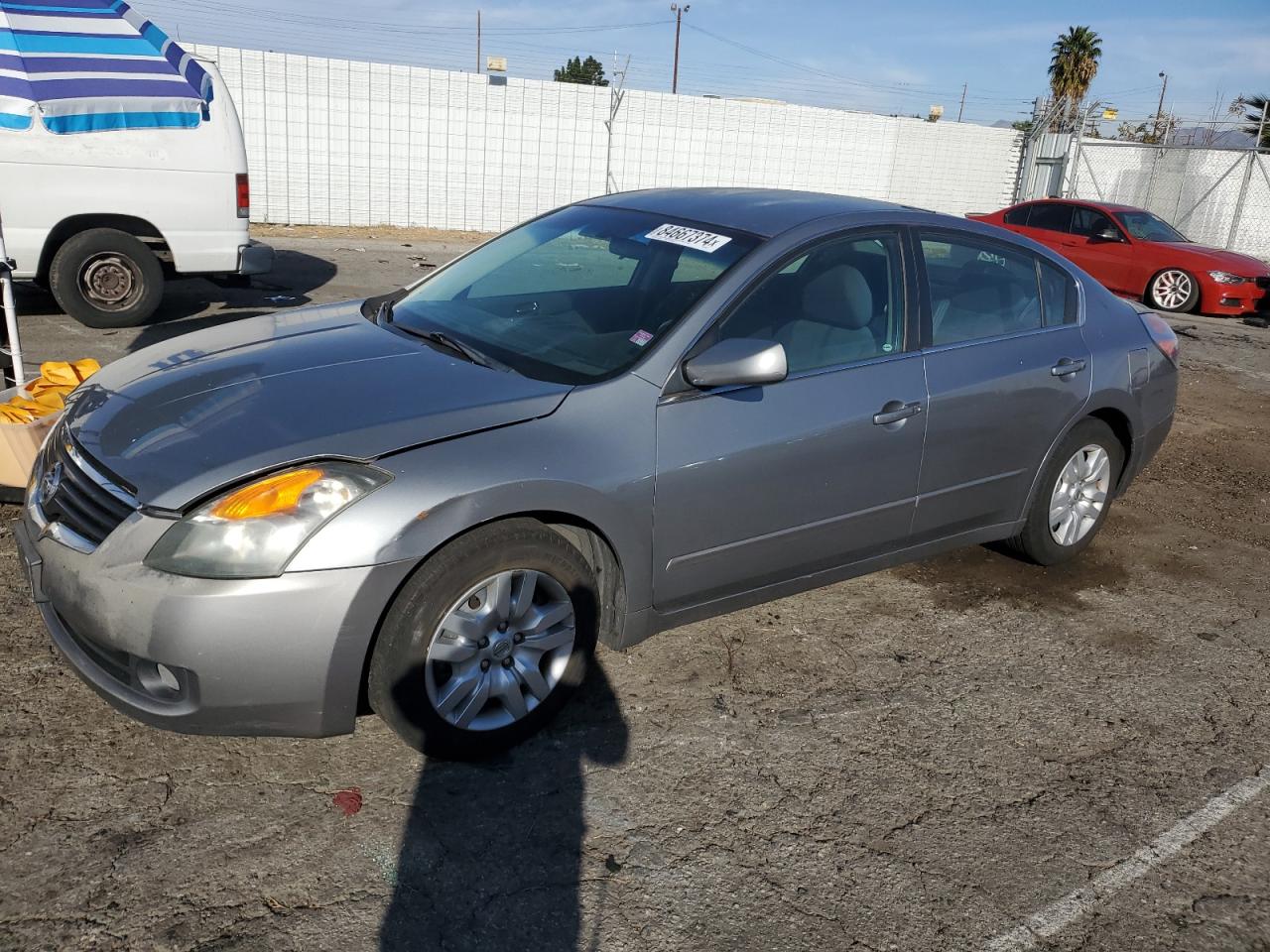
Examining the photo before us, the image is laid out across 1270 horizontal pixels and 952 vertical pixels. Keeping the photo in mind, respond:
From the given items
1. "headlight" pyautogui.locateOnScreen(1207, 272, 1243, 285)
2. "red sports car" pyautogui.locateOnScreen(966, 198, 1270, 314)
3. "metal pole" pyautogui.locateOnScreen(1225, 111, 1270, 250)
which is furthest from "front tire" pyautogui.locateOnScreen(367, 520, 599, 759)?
"metal pole" pyautogui.locateOnScreen(1225, 111, 1270, 250)

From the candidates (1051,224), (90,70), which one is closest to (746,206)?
(90,70)

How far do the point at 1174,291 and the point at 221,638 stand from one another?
1448 cm

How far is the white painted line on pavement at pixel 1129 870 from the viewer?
2.58 m

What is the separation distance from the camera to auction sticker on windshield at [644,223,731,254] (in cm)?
375

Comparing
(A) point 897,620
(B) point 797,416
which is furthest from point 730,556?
(A) point 897,620

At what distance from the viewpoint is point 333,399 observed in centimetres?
308

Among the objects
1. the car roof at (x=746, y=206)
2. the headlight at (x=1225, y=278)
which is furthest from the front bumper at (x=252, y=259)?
the headlight at (x=1225, y=278)

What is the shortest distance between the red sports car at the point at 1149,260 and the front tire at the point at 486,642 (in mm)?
12102

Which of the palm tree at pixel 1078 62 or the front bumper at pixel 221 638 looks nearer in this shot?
the front bumper at pixel 221 638

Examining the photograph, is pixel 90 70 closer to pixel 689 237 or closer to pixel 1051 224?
pixel 689 237

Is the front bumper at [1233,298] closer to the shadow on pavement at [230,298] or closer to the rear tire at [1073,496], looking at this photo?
the rear tire at [1073,496]

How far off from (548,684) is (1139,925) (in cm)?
172

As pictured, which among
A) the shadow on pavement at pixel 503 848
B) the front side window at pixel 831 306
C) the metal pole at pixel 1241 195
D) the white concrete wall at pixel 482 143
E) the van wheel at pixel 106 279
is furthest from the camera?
the metal pole at pixel 1241 195

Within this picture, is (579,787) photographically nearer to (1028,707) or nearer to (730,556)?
(730,556)
